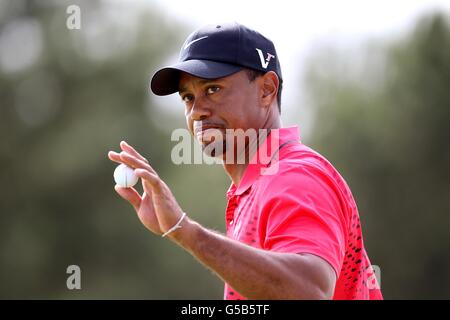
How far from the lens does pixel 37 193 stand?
25.0 metres

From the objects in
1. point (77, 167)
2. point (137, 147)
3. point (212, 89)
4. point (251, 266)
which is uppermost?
point (212, 89)

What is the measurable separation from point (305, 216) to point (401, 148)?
75.5 feet

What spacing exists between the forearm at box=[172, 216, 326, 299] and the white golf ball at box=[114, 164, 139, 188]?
0.40 meters

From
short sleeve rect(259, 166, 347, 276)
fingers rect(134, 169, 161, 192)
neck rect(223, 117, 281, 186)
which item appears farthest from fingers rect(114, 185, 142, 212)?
neck rect(223, 117, 281, 186)

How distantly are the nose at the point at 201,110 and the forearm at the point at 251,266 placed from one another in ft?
3.37

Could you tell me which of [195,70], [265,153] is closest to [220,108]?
[195,70]

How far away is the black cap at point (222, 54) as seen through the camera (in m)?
4.17

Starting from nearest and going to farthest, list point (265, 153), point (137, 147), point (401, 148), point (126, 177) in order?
point (126, 177)
point (265, 153)
point (137, 147)
point (401, 148)

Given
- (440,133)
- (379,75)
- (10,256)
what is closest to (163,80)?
(10,256)

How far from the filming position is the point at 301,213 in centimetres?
333

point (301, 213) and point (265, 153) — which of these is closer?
point (301, 213)

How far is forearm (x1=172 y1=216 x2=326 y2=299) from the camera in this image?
126 inches

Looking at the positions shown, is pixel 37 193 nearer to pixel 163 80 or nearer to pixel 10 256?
pixel 10 256

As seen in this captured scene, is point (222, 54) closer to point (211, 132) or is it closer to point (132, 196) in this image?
point (211, 132)
